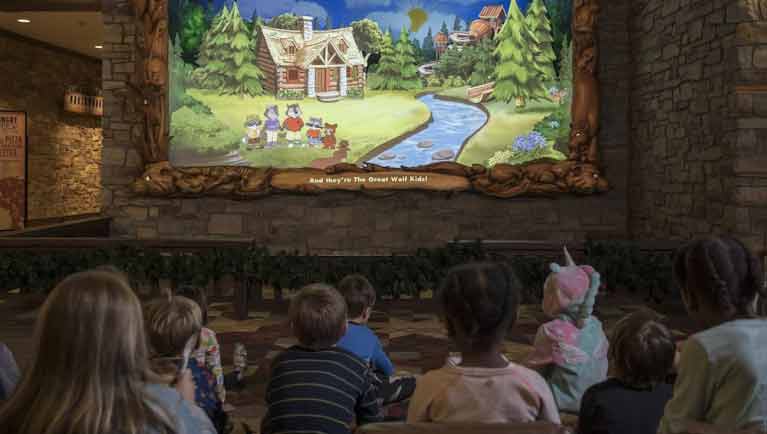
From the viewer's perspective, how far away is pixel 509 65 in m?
8.02

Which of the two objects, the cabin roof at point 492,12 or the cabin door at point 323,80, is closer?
the cabin roof at point 492,12

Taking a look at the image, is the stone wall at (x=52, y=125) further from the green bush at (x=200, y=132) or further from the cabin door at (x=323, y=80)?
the cabin door at (x=323, y=80)

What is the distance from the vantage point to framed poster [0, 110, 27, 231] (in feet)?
35.8

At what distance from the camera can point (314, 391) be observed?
2.24m

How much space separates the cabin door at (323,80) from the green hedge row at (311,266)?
2975 mm

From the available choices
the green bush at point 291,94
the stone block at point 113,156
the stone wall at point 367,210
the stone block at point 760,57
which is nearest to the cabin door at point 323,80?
the green bush at point 291,94

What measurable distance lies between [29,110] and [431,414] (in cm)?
1195

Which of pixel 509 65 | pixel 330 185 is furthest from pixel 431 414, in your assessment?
pixel 509 65

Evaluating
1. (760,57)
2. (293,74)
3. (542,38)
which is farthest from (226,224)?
(760,57)

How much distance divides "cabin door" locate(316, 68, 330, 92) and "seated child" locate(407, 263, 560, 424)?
654 centimetres

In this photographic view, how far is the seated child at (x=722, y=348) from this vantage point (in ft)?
5.44

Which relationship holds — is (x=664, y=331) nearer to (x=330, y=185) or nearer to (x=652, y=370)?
(x=652, y=370)

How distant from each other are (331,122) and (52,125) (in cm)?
689

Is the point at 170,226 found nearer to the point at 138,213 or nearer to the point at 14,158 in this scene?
the point at 138,213
